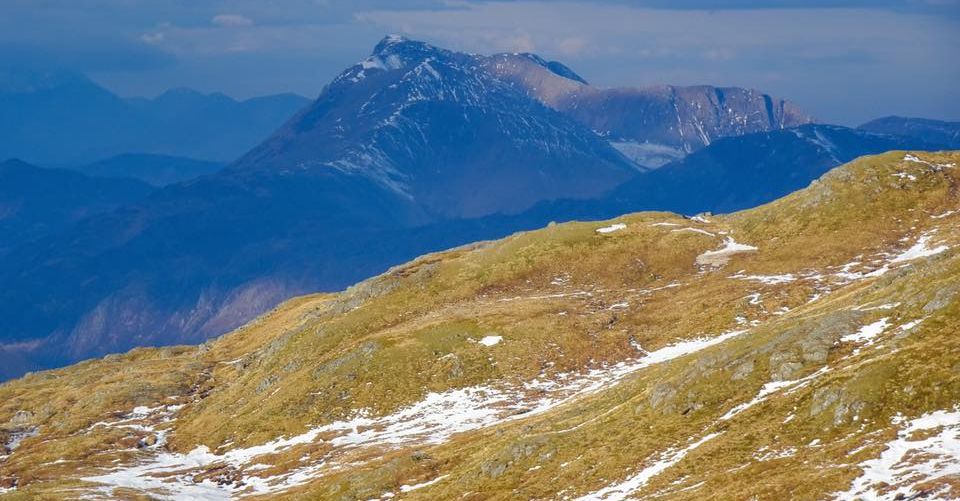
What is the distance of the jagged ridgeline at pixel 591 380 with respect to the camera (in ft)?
200

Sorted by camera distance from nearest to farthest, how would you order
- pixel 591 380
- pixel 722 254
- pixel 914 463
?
1. pixel 914 463
2. pixel 591 380
3. pixel 722 254

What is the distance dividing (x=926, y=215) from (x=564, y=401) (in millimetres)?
62646

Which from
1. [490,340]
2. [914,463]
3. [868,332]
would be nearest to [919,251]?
[868,332]

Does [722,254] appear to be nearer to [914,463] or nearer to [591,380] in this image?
[591,380]

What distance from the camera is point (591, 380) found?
107 meters

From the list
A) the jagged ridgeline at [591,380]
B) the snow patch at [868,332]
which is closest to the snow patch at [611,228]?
the jagged ridgeline at [591,380]

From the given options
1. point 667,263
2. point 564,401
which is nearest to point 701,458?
point 564,401

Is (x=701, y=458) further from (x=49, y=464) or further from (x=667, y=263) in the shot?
(x=49, y=464)

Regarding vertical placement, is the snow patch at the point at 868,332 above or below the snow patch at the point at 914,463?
above

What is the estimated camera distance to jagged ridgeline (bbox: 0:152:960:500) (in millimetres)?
61000

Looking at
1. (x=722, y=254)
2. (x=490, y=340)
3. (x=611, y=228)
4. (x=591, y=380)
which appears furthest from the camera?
(x=611, y=228)

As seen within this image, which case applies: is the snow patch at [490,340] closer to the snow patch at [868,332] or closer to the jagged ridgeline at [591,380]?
the jagged ridgeline at [591,380]

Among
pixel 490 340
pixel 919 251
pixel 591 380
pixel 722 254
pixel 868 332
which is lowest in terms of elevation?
pixel 591 380

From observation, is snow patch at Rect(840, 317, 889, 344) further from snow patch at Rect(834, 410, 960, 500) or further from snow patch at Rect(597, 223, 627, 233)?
snow patch at Rect(597, 223, 627, 233)
